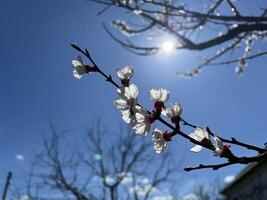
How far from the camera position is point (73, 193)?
68.9 ft

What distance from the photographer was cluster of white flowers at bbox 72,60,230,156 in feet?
5.45

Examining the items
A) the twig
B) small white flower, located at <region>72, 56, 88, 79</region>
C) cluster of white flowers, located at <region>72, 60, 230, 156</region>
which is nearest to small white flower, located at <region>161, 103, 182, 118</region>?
cluster of white flowers, located at <region>72, 60, 230, 156</region>

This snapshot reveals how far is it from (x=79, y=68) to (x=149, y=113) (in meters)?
0.38

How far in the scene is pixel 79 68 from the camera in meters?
1.88

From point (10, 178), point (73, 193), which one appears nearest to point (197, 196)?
point (10, 178)

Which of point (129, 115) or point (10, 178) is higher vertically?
point (10, 178)

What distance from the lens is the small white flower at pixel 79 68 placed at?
6.17 ft

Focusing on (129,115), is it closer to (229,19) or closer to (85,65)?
(85,65)

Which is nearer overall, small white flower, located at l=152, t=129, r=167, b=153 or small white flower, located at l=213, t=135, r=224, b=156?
small white flower, located at l=213, t=135, r=224, b=156

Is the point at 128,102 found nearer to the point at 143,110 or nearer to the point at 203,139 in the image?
the point at 143,110

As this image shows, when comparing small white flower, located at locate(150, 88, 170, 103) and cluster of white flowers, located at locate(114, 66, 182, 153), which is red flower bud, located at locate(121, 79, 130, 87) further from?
small white flower, located at locate(150, 88, 170, 103)

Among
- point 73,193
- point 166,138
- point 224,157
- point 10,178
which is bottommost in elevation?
point 224,157

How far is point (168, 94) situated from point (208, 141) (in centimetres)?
23

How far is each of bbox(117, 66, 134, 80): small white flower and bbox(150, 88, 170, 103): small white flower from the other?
12 cm
